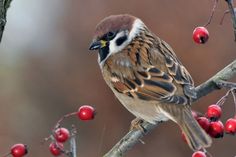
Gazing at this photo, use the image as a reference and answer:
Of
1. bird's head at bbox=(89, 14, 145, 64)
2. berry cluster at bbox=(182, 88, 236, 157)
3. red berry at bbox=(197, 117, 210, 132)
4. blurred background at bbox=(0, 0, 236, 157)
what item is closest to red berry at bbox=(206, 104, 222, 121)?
berry cluster at bbox=(182, 88, 236, 157)

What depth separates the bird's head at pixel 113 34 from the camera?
3.61 metres

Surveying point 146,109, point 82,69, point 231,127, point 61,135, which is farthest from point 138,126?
point 82,69

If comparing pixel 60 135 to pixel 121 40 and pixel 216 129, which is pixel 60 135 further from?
pixel 121 40

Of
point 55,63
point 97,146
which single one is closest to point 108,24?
point 97,146

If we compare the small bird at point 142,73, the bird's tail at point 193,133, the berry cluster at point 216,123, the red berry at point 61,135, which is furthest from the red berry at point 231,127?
the red berry at point 61,135

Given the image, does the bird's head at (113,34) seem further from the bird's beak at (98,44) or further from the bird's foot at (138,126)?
the bird's foot at (138,126)

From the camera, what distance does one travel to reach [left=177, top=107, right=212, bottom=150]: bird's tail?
309 centimetres

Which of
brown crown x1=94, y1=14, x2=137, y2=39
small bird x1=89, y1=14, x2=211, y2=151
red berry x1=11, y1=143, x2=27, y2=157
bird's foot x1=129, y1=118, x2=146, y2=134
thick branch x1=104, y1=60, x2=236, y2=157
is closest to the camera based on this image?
thick branch x1=104, y1=60, x2=236, y2=157

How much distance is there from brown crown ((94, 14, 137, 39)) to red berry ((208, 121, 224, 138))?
2.86 feet

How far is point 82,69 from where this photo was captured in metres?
8.72

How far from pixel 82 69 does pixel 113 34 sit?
505 cm

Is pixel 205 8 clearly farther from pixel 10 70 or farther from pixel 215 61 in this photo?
pixel 10 70

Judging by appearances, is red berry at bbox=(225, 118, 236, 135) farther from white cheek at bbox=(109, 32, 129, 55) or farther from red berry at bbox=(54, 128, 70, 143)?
white cheek at bbox=(109, 32, 129, 55)

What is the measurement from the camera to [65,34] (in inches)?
363
